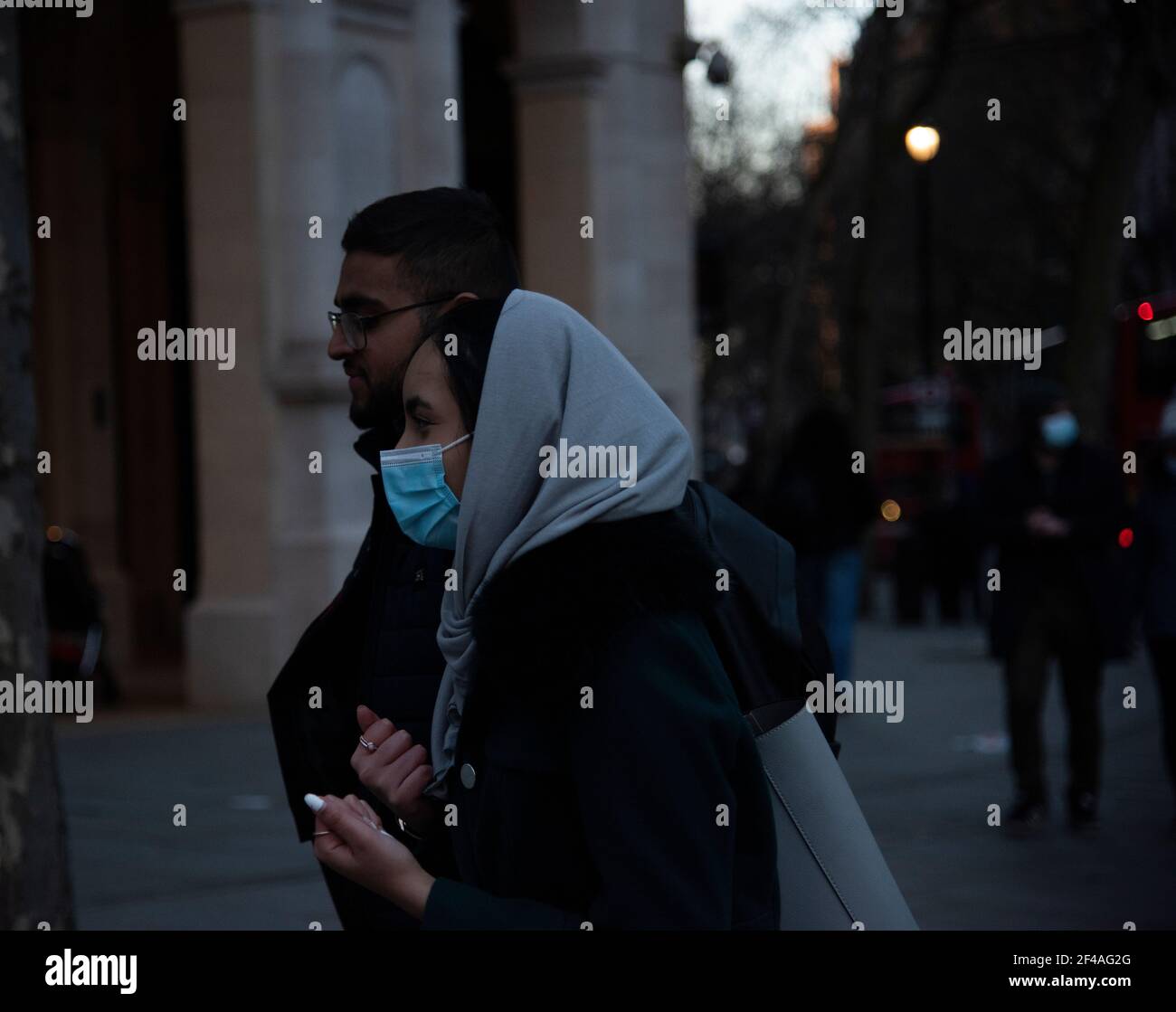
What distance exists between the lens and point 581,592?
87.2 inches

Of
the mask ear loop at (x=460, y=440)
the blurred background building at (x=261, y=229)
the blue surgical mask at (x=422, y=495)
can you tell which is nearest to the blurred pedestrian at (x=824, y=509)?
A: the blurred background building at (x=261, y=229)

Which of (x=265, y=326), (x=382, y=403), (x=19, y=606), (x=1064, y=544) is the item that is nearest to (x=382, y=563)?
(x=382, y=403)

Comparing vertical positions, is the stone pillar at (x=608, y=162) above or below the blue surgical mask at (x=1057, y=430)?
above

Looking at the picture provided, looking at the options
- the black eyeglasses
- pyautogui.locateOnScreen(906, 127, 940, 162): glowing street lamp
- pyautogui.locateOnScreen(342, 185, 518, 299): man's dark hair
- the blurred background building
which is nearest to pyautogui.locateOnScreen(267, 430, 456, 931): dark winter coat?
the black eyeglasses

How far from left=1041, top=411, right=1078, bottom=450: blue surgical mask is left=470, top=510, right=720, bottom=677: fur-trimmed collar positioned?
7408 millimetres

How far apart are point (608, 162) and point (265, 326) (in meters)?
4.27

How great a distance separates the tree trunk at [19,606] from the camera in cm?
469

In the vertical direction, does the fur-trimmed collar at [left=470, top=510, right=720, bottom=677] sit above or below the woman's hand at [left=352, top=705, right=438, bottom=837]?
above

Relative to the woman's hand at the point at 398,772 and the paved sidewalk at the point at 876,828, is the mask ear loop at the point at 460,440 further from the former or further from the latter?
the paved sidewalk at the point at 876,828

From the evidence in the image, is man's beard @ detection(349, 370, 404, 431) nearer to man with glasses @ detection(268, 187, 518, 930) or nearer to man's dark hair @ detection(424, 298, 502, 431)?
man with glasses @ detection(268, 187, 518, 930)

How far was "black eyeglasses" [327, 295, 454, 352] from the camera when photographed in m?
3.06

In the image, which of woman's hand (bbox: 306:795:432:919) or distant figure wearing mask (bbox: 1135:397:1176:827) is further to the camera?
distant figure wearing mask (bbox: 1135:397:1176:827)

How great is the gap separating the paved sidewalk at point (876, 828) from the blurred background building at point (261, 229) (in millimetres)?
1651

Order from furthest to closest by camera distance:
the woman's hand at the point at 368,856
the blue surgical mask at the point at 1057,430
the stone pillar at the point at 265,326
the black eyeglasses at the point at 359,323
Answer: the stone pillar at the point at 265,326 → the blue surgical mask at the point at 1057,430 → the black eyeglasses at the point at 359,323 → the woman's hand at the point at 368,856
